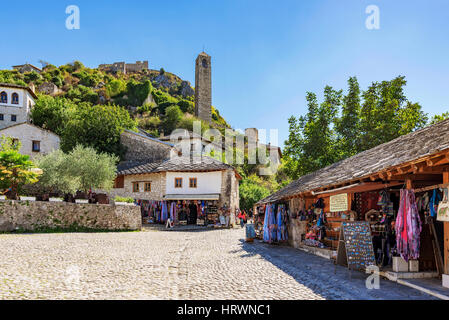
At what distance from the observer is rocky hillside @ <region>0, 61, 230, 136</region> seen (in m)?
70.1

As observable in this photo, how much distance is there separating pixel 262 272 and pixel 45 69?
317 ft

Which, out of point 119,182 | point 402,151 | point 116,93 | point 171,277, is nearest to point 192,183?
point 119,182

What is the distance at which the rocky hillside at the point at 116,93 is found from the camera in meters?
70.1

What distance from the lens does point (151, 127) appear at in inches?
2756

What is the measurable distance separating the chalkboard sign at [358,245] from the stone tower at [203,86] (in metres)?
65.7

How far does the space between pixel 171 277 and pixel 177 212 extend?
21505 mm

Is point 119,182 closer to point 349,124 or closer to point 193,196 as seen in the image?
point 193,196

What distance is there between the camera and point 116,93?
80562mm

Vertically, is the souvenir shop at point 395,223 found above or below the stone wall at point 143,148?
below

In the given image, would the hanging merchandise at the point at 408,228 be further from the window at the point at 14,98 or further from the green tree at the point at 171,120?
the green tree at the point at 171,120

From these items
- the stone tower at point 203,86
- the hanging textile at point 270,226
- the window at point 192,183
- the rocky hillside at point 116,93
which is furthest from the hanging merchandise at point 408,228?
the stone tower at point 203,86

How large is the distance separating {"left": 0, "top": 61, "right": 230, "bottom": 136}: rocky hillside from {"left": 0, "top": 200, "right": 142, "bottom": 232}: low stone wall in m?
44.4

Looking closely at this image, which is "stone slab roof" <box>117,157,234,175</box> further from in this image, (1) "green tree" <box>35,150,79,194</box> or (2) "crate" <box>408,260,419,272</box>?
A: (2) "crate" <box>408,260,419,272</box>

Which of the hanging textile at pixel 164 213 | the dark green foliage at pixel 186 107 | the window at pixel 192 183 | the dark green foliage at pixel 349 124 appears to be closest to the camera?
the dark green foliage at pixel 349 124
